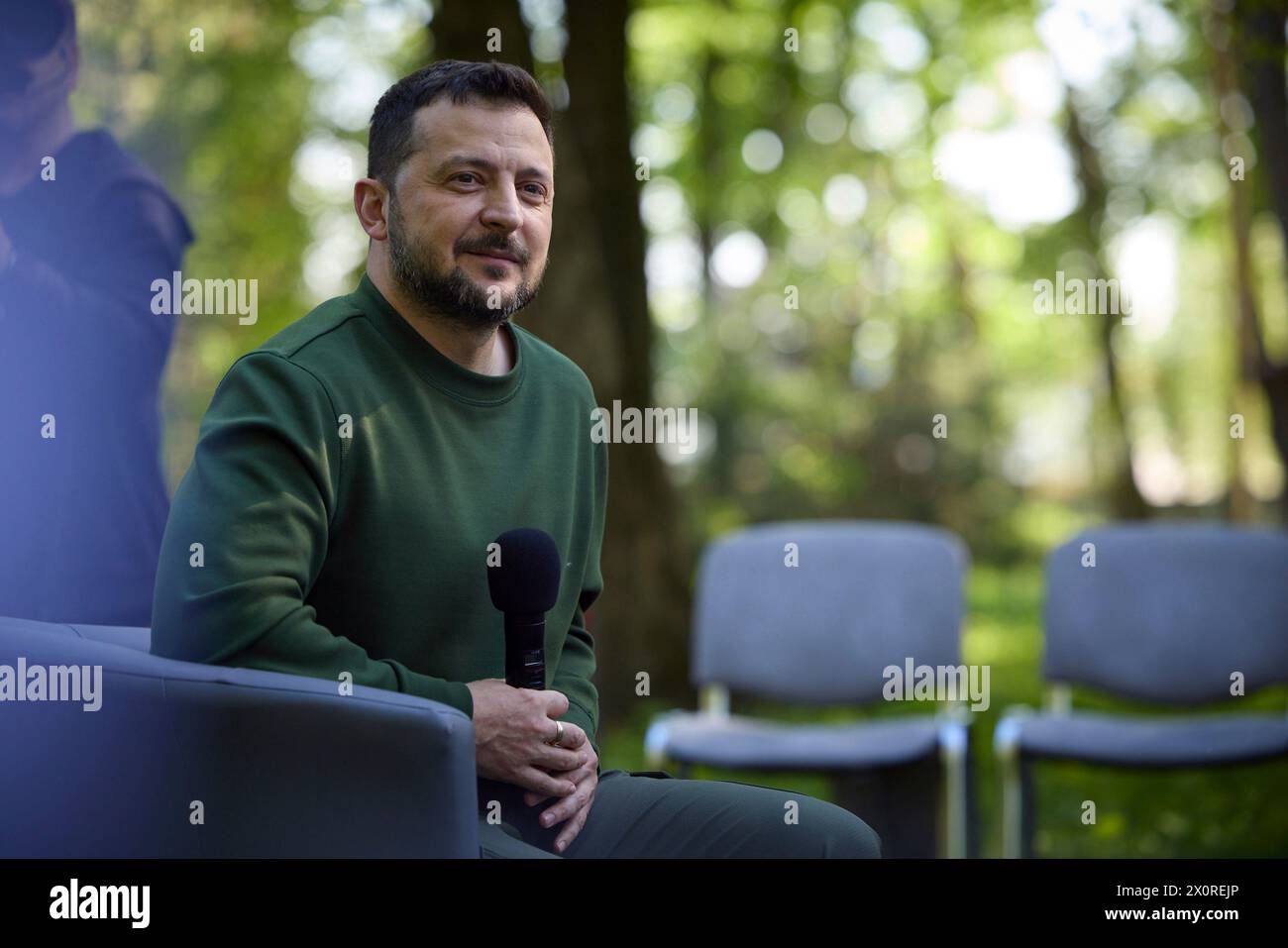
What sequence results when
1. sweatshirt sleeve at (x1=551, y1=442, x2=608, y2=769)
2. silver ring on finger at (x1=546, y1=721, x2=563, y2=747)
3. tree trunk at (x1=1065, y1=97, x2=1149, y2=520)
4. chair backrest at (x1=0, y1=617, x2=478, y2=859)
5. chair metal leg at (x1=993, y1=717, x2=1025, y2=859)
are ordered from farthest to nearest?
tree trunk at (x1=1065, y1=97, x2=1149, y2=520) → chair metal leg at (x1=993, y1=717, x2=1025, y2=859) → sweatshirt sleeve at (x1=551, y1=442, x2=608, y2=769) → silver ring on finger at (x1=546, y1=721, x2=563, y2=747) → chair backrest at (x1=0, y1=617, x2=478, y2=859)

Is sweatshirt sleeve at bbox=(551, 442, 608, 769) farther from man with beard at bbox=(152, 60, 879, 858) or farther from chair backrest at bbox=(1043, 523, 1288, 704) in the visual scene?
chair backrest at bbox=(1043, 523, 1288, 704)

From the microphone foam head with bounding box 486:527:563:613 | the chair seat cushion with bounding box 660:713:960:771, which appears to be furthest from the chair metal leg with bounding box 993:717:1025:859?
the microphone foam head with bounding box 486:527:563:613

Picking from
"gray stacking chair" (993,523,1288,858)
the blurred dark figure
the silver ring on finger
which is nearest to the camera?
the silver ring on finger

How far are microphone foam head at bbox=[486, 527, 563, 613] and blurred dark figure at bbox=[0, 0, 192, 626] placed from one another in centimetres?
86

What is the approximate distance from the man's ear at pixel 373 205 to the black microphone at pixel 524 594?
1.71 ft

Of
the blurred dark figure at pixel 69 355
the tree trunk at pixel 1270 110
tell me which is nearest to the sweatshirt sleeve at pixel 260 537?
the blurred dark figure at pixel 69 355

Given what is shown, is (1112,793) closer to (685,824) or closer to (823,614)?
(823,614)

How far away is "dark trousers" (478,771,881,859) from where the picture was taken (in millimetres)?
1897

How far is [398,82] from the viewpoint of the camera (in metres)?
1.93

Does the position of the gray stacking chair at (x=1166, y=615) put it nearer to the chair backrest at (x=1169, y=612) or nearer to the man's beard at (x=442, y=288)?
the chair backrest at (x=1169, y=612)

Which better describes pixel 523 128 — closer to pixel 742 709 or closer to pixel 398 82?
pixel 398 82

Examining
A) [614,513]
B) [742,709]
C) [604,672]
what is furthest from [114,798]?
[742,709]

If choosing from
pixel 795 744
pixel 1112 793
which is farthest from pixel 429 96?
pixel 1112 793

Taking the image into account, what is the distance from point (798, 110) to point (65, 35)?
10.2 metres
